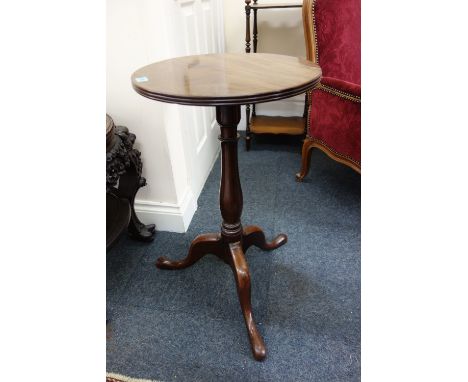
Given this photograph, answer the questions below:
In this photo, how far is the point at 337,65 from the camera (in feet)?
5.35

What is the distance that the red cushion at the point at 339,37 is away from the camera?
5.10 feet

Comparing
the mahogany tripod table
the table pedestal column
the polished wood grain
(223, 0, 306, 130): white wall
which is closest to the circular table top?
the mahogany tripod table

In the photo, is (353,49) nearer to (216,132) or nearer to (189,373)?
(216,132)

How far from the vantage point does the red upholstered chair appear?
1.51 m

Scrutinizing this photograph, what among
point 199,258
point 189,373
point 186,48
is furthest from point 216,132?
point 189,373

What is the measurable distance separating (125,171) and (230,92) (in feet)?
2.15

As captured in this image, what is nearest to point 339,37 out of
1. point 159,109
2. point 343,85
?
point 343,85

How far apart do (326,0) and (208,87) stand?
1.07m

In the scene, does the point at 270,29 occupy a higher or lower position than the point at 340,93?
higher

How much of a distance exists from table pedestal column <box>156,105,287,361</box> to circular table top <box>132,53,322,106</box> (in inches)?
4.4

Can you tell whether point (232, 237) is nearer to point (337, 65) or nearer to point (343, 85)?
point (343, 85)

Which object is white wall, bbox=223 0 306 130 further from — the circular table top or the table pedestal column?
the table pedestal column

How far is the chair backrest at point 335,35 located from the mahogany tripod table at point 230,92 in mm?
610

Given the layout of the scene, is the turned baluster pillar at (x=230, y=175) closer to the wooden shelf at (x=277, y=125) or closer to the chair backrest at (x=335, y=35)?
the chair backrest at (x=335, y=35)
